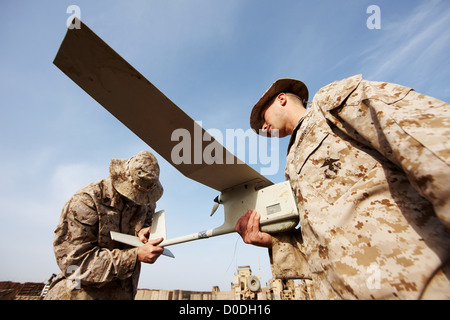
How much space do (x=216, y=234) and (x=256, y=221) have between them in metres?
0.71

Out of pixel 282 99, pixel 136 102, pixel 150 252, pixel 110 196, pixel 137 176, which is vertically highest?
pixel 282 99

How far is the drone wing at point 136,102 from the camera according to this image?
5.26ft

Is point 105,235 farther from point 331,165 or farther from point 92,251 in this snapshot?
point 331,165

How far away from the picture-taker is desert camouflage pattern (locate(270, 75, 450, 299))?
794 millimetres

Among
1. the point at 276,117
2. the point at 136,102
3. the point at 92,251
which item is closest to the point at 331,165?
the point at 276,117

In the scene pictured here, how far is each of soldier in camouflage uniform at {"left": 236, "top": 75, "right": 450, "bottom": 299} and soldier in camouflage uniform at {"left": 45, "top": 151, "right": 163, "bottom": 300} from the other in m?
2.59

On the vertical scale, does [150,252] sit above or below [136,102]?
below

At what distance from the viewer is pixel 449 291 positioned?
2.59 ft

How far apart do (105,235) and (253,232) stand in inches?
95.2

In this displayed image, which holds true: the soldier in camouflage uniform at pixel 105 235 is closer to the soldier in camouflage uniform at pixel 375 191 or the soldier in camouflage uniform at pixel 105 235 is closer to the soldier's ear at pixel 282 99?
the soldier's ear at pixel 282 99

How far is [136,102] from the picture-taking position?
6.36 feet

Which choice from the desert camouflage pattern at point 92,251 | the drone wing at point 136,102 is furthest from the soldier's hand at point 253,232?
the desert camouflage pattern at point 92,251
